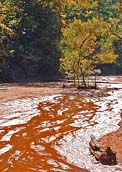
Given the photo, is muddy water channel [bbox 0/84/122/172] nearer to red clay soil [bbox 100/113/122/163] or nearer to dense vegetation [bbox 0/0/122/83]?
red clay soil [bbox 100/113/122/163]

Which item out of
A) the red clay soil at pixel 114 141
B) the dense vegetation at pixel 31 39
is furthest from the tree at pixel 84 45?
the red clay soil at pixel 114 141

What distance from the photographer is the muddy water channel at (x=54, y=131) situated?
1319cm

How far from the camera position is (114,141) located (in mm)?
16359

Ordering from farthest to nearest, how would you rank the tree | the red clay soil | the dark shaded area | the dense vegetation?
1. the dark shaded area
2. the dense vegetation
3. the tree
4. the red clay soil

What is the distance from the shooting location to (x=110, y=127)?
19.8 m

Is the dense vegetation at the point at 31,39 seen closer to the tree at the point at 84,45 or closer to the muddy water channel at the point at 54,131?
the tree at the point at 84,45

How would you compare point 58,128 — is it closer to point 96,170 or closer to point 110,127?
point 110,127

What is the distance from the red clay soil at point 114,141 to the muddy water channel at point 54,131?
0.51 metres

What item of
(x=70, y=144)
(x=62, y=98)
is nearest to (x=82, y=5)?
(x=62, y=98)

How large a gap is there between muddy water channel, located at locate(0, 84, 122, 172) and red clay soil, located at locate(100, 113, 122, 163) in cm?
51

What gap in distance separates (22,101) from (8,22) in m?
24.4

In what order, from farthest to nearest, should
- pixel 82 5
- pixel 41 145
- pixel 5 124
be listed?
pixel 82 5 → pixel 5 124 → pixel 41 145

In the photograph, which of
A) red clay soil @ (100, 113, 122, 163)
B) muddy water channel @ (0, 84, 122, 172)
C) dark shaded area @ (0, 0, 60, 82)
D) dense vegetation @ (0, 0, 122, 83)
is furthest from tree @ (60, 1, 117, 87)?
red clay soil @ (100, 113, 122, 163)

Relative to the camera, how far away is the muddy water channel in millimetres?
13188
